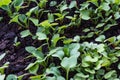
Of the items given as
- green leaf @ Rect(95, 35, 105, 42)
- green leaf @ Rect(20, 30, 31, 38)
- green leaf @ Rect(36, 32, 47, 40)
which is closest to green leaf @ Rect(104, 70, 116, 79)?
green leaf @ Rect(95, 35, 105, 42)

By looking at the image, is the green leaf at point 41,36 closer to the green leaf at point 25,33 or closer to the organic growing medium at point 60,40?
the organic growing medium at point 60,40

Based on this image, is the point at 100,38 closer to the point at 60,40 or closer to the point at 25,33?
the point at 60,40

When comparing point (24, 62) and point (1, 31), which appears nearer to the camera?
point (24, 62)

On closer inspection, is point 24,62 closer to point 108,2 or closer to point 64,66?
point 64,66

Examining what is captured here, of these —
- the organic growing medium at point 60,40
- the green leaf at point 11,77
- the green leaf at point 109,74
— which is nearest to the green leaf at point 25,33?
the organic growing medium at point 60,40

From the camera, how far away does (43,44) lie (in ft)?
6.44

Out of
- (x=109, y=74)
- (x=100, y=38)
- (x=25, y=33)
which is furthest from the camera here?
(x=25, y=33)

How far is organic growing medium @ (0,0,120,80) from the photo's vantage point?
1779mm

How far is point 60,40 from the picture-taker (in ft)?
6.76


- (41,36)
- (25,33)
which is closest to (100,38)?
(41,36)

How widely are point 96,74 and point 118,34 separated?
0.42 metres

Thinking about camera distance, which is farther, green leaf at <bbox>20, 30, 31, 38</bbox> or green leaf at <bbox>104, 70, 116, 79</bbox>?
green leaf at <bbox>20, 30, 31, 38</bbox>

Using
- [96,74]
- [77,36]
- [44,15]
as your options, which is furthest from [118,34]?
[44,15]

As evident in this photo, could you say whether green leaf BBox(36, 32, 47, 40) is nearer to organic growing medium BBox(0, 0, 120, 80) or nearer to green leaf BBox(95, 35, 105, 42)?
organic growing medium BBox(0, 0, 120, 80)
